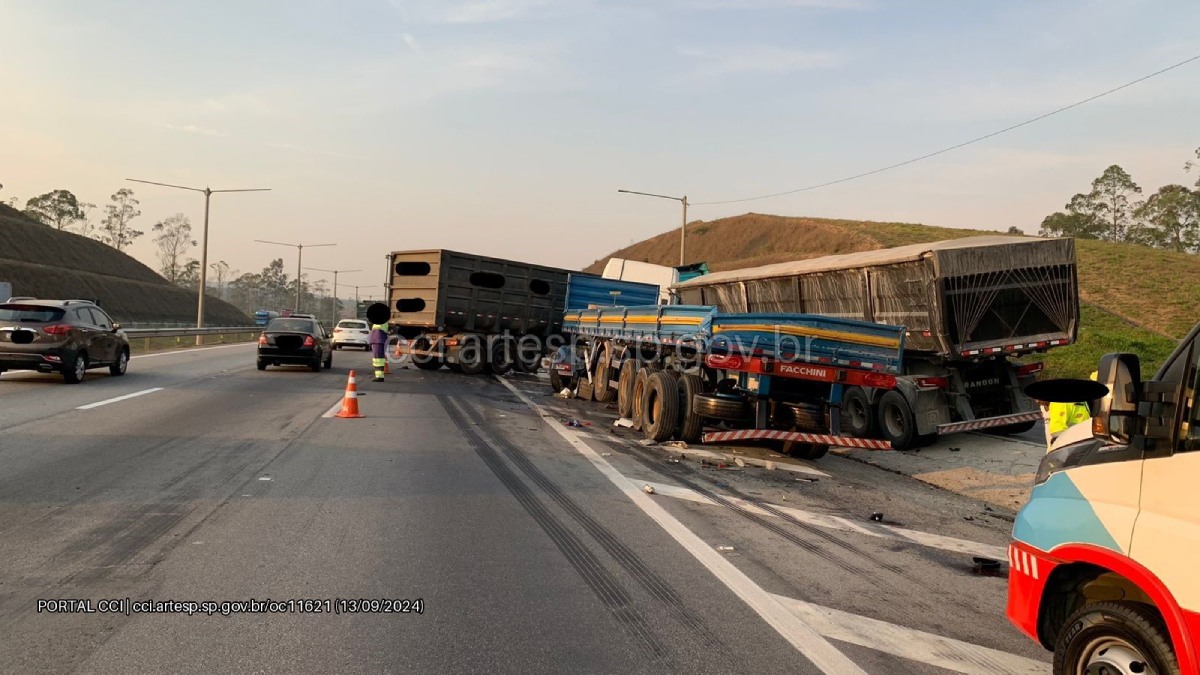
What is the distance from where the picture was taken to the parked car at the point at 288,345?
22547mm

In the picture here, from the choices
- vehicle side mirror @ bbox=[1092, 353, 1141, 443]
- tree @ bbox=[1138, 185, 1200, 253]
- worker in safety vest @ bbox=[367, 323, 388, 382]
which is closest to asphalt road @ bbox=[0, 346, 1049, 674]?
vehicle side mirror @ bbox=[1092, 353, 1141, 443]

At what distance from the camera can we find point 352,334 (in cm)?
3941

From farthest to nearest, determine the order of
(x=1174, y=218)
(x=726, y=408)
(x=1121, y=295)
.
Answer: (x=1174, y=218) < (x=1121, y=295) < (x=726, y=408)

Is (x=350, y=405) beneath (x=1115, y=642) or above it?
beneath

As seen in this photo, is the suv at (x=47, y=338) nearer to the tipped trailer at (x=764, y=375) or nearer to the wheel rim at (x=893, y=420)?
the tipped trailer at (x=764, y=375)

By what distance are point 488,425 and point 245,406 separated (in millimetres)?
4272

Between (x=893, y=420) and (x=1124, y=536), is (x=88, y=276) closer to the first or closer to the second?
(x=893, y=420)

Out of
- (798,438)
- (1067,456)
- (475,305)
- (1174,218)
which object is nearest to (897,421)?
(798,438)

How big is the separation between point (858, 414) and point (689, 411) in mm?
4010

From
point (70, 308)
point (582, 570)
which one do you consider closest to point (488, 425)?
point (582, 570)

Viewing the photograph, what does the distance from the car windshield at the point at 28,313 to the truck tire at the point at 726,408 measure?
12.6 meters

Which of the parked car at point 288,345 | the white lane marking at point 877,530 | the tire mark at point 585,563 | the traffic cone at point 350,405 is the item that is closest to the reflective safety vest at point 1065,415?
the white lane marking at point 877,530

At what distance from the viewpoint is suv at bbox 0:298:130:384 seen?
632 inches

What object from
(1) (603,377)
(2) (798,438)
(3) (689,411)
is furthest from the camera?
(1) (603,377)
